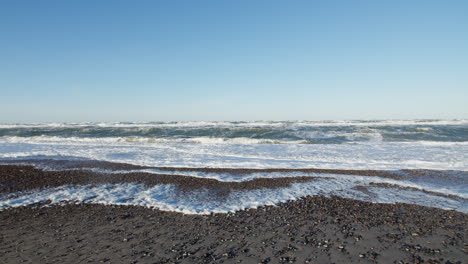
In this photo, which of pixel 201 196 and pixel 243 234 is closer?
pixel 243 234

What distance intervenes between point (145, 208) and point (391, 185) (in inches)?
345

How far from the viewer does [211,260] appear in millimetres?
4371

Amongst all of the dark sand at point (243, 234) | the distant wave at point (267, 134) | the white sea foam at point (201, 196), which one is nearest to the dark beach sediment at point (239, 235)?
the dark sand at point (243, 234)

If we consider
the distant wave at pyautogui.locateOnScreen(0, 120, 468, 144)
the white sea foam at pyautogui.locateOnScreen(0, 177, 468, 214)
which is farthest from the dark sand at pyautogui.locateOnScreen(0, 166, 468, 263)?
the distant wave at pyautogui.locateOnScreen(0, 120, 468, 144)

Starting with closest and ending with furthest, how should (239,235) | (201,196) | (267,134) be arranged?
(239,235) < (201,196) < (267,134)

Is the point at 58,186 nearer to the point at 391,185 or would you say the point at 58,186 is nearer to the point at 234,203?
the point at 234,203

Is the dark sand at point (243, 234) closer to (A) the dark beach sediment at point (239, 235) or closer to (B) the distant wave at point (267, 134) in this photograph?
(A) the dark beach sediment at point (239, 235)

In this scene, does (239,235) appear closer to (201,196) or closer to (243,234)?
(243,234)

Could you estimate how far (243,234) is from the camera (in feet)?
17.6

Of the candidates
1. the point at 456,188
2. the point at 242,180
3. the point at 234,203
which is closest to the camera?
the point at 234,203

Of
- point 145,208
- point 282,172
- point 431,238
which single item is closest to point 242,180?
point 282,172

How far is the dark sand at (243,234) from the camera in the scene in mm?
4469

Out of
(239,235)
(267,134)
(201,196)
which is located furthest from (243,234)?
(267,134)

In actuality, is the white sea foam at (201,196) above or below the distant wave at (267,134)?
below
